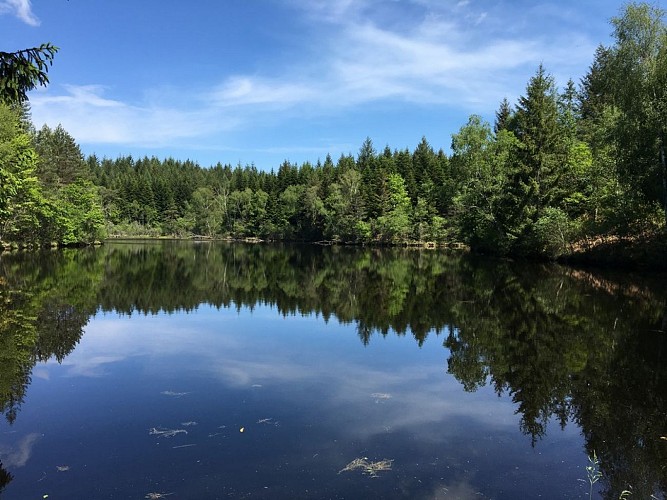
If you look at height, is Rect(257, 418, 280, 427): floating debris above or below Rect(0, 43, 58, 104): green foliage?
below

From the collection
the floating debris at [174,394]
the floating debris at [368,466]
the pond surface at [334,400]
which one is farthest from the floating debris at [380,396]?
the floating debris at [174,394]

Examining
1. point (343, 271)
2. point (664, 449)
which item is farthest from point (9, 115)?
point (664, 449)

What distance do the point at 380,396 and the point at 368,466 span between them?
317 centimetres

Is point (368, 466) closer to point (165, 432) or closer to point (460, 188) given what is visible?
point (165, 432)

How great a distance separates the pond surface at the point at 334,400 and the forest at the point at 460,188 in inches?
232

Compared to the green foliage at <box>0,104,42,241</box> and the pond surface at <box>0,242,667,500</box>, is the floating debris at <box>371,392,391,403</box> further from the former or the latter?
the green foliage at <box>0,104,42,241</box>

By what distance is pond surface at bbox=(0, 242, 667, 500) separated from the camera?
6.29 metres

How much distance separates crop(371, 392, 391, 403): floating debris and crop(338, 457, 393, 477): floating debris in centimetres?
268

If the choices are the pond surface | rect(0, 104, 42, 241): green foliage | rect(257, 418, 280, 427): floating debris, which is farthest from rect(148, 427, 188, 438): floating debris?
rect(0, 104, 42, 241): green foliage

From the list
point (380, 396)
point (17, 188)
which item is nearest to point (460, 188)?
point (17, 188)

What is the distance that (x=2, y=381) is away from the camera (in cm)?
1019

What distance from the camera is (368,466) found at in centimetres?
660

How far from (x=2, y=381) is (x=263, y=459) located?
688 centimetres

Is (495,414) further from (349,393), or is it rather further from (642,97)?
(642,97)
